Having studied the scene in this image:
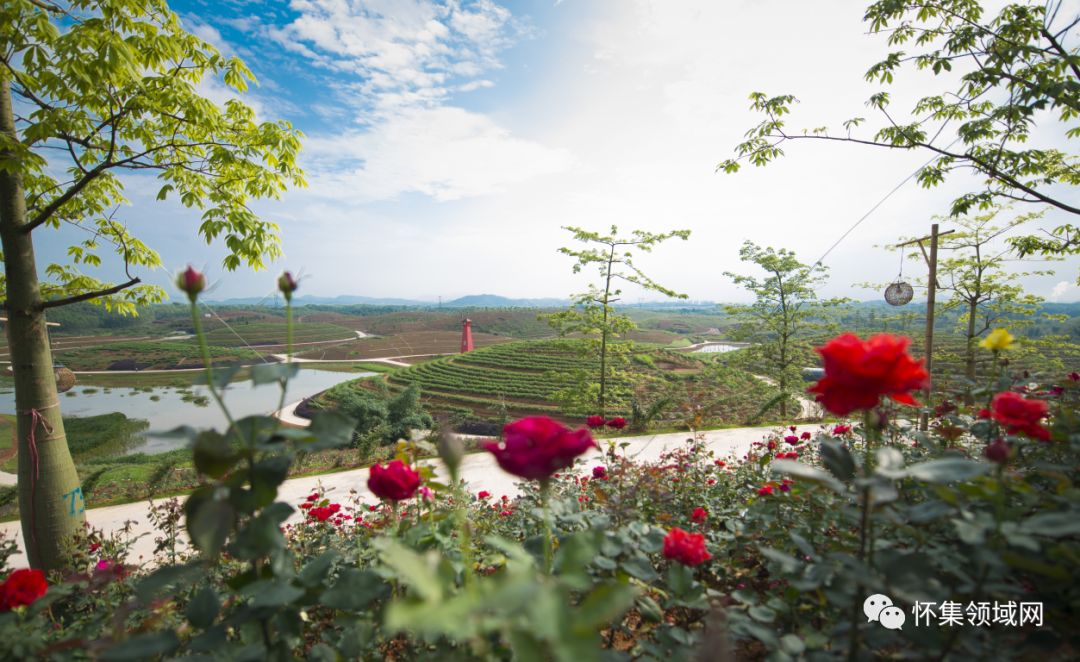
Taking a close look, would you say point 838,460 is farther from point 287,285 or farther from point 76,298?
point 76,298

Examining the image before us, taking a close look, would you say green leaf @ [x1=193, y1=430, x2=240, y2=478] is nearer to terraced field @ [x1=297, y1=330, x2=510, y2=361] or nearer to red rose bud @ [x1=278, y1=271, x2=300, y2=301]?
red rose bud @ [x1=278, y1=271, x2=300, y2=301]

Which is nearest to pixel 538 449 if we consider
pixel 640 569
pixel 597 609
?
pixel 597 609

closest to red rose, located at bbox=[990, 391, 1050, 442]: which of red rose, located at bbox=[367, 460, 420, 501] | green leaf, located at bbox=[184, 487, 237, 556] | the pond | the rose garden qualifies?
the rose garden

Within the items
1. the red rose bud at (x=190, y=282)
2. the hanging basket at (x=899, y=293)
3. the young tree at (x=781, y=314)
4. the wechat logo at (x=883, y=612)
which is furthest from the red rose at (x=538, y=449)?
the young tree at (x=781, y=314)

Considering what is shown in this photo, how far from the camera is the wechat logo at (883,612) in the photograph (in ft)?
3.09

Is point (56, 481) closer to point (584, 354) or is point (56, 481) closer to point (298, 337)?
point (584, 354)

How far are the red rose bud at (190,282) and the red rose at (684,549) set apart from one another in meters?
1.30

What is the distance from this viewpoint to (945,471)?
0.78 metres

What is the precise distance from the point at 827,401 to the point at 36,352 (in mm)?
4497

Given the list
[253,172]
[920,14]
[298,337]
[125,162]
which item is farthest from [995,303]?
[298,337]

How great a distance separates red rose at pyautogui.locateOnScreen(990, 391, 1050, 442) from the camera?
94 cm

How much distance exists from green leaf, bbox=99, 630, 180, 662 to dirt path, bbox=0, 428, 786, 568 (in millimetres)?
4233

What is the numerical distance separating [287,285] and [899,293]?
9778 millimetres

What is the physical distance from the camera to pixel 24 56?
2.37m
